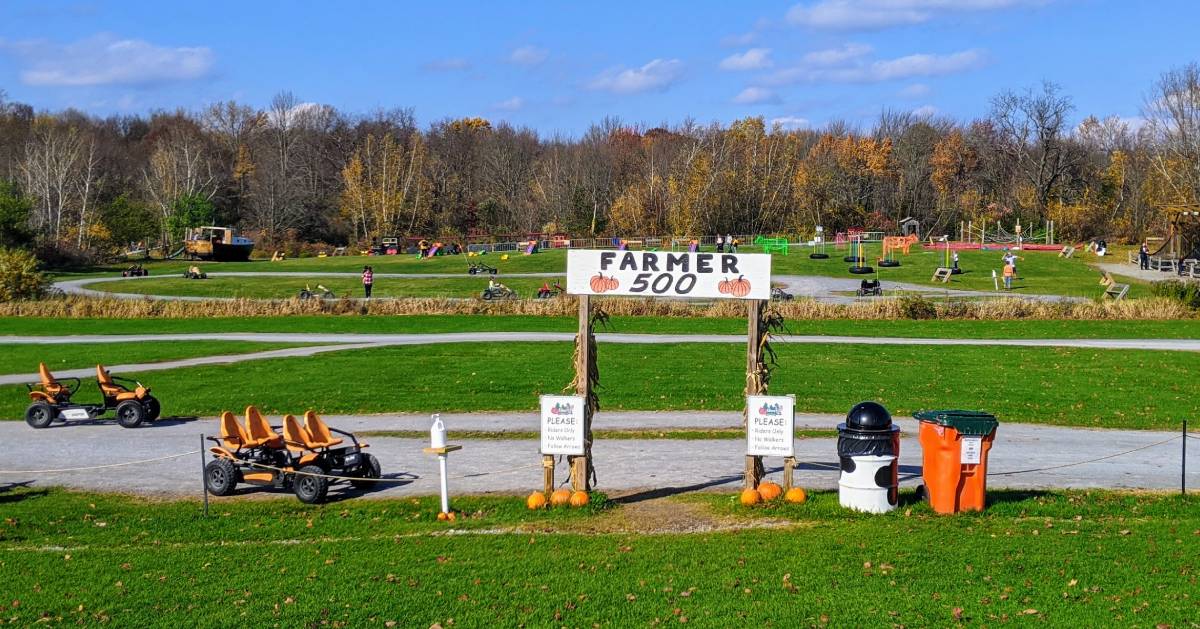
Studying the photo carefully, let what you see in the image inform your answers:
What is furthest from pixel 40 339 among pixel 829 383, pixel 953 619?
pixel 953 619

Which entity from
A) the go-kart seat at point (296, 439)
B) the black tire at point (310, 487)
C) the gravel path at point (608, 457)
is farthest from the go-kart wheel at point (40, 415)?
the black tire at point (310, 487)

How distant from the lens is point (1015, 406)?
21859 millimetres

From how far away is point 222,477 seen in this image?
47.3 feet

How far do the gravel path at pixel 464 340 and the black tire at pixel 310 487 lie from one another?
15484 mm

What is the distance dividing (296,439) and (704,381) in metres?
12.3

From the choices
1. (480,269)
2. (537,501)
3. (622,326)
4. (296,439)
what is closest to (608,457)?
(537,501)

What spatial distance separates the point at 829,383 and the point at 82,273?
202 feet

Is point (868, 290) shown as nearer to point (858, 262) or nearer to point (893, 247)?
point (858, 262)

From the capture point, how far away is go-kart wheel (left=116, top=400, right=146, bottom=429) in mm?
20188

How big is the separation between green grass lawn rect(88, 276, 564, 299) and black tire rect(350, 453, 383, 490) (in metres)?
35.8

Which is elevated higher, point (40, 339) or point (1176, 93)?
point (1176, 93)

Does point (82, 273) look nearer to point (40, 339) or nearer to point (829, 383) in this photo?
point (40, 339)

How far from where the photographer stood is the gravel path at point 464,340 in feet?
98.8

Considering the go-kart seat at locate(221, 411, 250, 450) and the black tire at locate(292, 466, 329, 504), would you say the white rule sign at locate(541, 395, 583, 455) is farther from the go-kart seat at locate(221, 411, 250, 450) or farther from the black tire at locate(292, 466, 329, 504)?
the go-kart seat at locate(221, 411, 250, 450)
